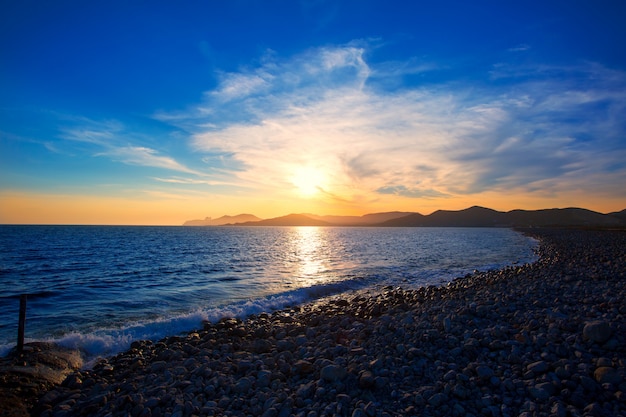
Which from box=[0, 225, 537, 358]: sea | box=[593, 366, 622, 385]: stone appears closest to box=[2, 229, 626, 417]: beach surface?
box=[593, 366, 622, 385]: stone

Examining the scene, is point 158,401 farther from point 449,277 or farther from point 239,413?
point 449,277

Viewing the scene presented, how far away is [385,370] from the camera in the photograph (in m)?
7.36

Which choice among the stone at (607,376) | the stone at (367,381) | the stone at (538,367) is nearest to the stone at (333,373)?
the stone at (367,381)

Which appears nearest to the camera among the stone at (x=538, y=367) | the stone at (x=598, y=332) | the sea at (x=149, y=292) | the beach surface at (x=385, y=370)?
the beach surface at (x=385, y=370)

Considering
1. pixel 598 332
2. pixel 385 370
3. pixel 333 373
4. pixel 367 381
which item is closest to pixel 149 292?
pixel 333 373

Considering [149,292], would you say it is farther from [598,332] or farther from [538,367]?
[598,332]

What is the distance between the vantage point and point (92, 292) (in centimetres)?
2184

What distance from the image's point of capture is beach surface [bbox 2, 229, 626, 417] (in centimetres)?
605

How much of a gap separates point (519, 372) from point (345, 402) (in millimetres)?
3883

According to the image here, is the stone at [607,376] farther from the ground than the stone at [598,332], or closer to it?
closer to it

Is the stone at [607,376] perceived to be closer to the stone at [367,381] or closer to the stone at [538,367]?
the stone at [538,367]

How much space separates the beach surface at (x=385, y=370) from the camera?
6051 mm

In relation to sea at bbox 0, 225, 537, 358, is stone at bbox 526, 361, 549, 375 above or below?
above

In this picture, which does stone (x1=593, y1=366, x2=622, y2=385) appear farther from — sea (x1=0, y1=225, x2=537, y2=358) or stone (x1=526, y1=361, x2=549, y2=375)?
sea (x1=0, y1=225, x2=537, y2=358)
